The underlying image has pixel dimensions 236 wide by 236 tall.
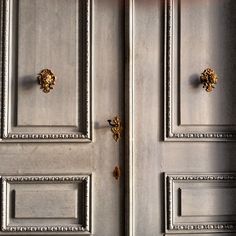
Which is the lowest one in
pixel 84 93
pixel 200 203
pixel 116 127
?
pixel 200 203

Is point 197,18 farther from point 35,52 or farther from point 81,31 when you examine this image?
point 35,52

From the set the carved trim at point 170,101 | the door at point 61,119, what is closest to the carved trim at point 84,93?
the door at point 61,119

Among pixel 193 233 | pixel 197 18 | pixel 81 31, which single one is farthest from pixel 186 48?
pixel 193 233

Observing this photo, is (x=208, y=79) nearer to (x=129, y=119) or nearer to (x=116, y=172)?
(x=129, y=119)

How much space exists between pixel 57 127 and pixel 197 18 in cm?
53

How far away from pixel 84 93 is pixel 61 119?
0.33 ft

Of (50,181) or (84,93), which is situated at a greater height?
(84,93)

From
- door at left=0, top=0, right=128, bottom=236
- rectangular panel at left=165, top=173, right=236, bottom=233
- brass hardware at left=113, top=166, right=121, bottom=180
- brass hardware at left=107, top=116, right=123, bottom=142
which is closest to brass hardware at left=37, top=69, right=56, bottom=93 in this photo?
door at left=0, top=0, right=128, bottom=236

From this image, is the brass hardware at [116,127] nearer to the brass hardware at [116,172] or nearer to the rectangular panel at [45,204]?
the brass hardware at [116,172]

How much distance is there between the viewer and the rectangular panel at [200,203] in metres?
1.33

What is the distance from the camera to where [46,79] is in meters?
1.31

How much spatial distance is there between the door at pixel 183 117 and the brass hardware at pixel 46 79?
0.81ft

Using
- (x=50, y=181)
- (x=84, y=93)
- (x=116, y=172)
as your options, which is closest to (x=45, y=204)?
(x=50, y=181)

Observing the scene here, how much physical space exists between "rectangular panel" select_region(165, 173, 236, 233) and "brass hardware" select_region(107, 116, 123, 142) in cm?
19
